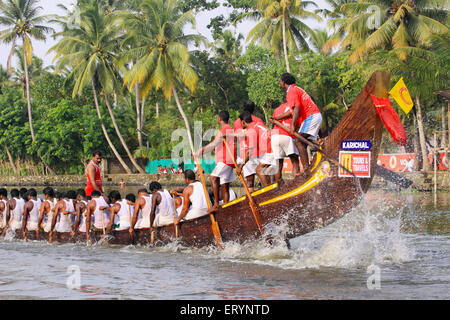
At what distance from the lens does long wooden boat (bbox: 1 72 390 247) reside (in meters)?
7.83

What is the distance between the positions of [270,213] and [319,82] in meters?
26.1

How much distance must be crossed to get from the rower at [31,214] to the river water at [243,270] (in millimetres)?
969

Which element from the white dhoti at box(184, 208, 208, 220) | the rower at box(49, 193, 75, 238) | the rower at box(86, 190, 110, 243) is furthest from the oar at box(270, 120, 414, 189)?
the rower at box(49, 193, 75, 238)

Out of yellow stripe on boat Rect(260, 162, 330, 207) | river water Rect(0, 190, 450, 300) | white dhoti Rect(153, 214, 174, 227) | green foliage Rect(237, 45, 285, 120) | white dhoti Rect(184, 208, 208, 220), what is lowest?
river water Rect(0, 190, 450, 300)

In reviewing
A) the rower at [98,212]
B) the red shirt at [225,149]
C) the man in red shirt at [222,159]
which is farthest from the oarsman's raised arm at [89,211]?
the red shirt at [225,149]

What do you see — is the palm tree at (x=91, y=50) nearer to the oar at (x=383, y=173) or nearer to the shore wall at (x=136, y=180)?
the shore wall at (x=136, y=180)

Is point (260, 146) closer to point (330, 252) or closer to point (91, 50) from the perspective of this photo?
point (330, 252)

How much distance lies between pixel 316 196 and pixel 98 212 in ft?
15.6

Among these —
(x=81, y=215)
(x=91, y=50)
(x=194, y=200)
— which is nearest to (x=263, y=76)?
(x=91, y=50)

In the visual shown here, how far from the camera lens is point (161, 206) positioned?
34.4ft

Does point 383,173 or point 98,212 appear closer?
point 383,173

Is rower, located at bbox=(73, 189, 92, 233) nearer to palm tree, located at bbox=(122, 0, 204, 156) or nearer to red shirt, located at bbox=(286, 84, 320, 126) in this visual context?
red shirt, located at bbox=(286, 84, 320, 126)

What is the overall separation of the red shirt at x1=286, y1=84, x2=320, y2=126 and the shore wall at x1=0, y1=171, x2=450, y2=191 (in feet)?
55.4
